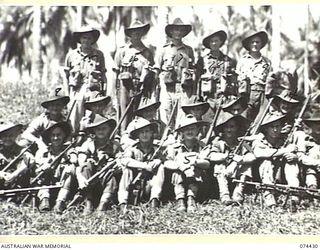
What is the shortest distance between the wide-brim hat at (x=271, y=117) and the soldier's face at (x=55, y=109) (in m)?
1.83

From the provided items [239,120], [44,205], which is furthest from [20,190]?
[239,120]

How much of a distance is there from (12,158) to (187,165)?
1.55 metres

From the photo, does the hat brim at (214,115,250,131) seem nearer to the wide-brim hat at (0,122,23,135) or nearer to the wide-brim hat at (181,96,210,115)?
the wide-brim hat at (181,96,210,115)

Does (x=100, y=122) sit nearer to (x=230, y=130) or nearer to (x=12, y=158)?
(x=12, y=158)

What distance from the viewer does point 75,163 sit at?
19.2 ft

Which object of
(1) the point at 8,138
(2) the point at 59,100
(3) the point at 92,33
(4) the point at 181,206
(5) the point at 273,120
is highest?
(3) the point at 92,33

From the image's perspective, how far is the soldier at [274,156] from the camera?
5852 millimetres

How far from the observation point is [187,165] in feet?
19.0

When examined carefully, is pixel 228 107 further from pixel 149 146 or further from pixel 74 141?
pixel 74 141

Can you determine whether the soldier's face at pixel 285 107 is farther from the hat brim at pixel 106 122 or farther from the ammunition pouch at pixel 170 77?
the hat brim at pixel 106 122

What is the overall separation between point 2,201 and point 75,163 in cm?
72

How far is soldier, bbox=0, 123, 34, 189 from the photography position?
5855 millimetres

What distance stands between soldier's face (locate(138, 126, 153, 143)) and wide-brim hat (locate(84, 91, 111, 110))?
428 mm

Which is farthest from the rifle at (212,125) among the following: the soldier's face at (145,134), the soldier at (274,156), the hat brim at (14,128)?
the hat brim at (14,128)
